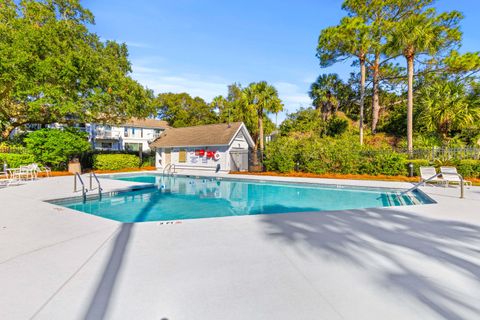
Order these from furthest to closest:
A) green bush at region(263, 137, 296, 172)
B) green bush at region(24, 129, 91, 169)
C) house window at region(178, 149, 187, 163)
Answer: house window at region(178, 149, 187, 163)
green bush at region(263, 137, 296, 172)
green bush at region(24, 129, 91, 169)

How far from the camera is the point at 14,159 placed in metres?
16.8

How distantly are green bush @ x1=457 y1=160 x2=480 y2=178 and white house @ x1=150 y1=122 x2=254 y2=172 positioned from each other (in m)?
15.0

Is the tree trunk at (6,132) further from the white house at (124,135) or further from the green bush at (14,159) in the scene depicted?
the white house at (124,135)

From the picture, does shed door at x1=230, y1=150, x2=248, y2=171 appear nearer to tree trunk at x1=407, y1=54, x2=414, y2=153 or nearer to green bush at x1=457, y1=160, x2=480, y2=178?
tree trunk at x1=407, y1=54, x2=414, y2=153

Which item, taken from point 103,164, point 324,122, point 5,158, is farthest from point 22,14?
point 324,122

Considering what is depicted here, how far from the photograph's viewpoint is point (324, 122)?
28.2 meters

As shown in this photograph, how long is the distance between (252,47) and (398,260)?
17.3 m

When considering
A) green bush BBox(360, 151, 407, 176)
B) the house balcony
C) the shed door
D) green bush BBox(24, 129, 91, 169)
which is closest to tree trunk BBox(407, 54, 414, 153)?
green bush BBox(360, 151, 407, 176)

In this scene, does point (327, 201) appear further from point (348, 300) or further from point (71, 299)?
point (71, 299)

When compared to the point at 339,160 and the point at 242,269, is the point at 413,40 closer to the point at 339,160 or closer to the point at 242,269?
the point at 339,160

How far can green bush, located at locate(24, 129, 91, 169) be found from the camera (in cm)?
1809

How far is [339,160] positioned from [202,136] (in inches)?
516

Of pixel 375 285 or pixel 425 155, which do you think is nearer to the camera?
pixel 375 285

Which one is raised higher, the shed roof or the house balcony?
the house balcony
